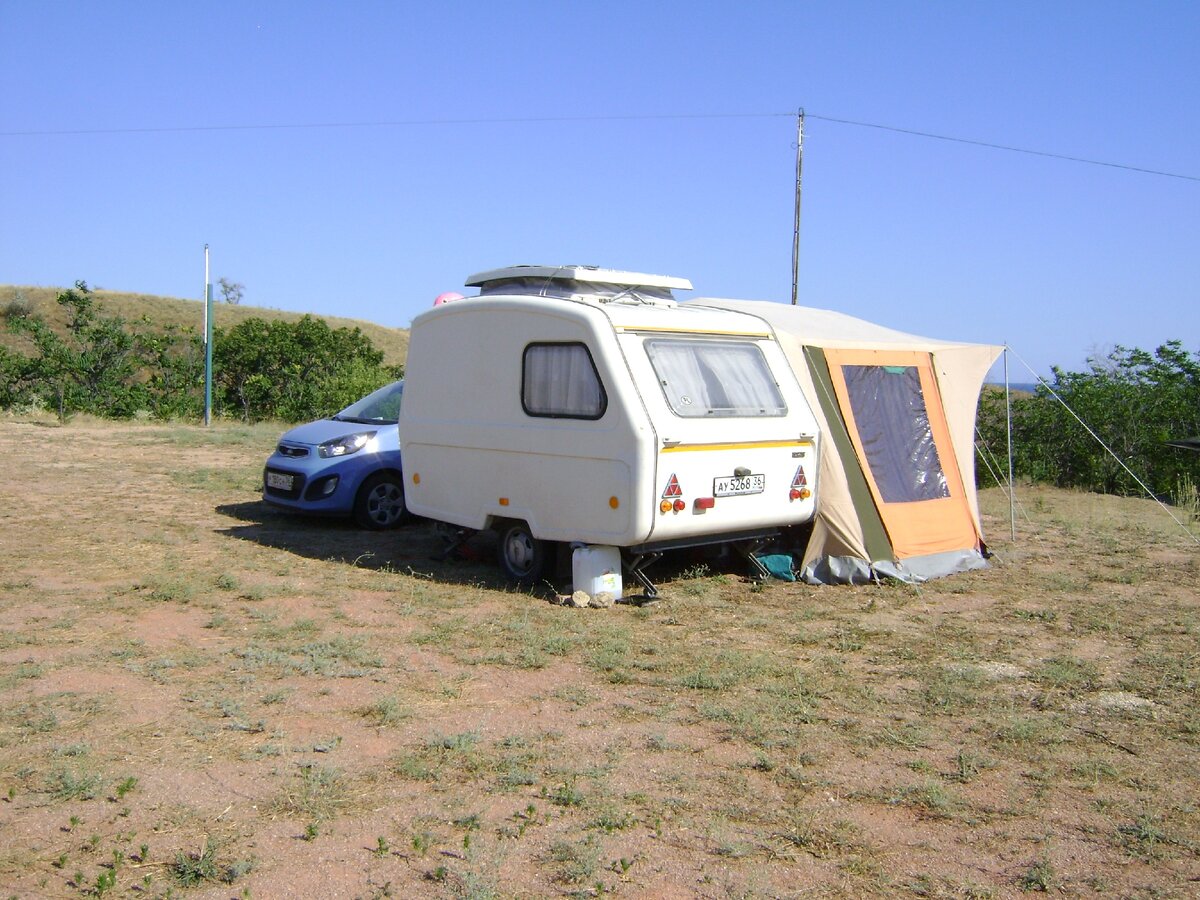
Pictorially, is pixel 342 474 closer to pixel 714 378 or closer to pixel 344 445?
pixel 344 445

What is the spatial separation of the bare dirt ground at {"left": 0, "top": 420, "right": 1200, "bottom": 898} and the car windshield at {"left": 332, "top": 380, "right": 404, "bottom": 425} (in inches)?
98.7

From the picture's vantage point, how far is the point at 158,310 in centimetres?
4988

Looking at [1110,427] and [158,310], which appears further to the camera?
[158,310]

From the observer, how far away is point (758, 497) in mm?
8328

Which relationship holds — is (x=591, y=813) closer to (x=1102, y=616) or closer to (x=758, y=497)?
(x=758, y=497)

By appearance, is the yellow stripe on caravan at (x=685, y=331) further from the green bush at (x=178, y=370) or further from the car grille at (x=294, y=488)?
the green bush at (x=178, y=370)

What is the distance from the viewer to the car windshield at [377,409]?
1168 centimetres

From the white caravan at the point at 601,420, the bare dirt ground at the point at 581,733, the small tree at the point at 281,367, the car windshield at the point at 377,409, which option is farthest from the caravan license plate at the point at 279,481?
the small tree at the point at 281,367

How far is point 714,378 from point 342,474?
4.23 metres

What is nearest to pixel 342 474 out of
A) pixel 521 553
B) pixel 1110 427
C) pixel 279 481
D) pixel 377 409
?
pixel 279 481

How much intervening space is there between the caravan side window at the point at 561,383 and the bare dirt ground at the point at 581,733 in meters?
1.40

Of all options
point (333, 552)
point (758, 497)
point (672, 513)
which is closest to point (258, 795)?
point (672, 513)

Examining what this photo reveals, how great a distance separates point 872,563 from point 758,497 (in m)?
1.18

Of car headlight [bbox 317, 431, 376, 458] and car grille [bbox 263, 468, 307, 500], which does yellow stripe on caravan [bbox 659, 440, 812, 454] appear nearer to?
car headlight [bbox 317, 431, 376, 458]
